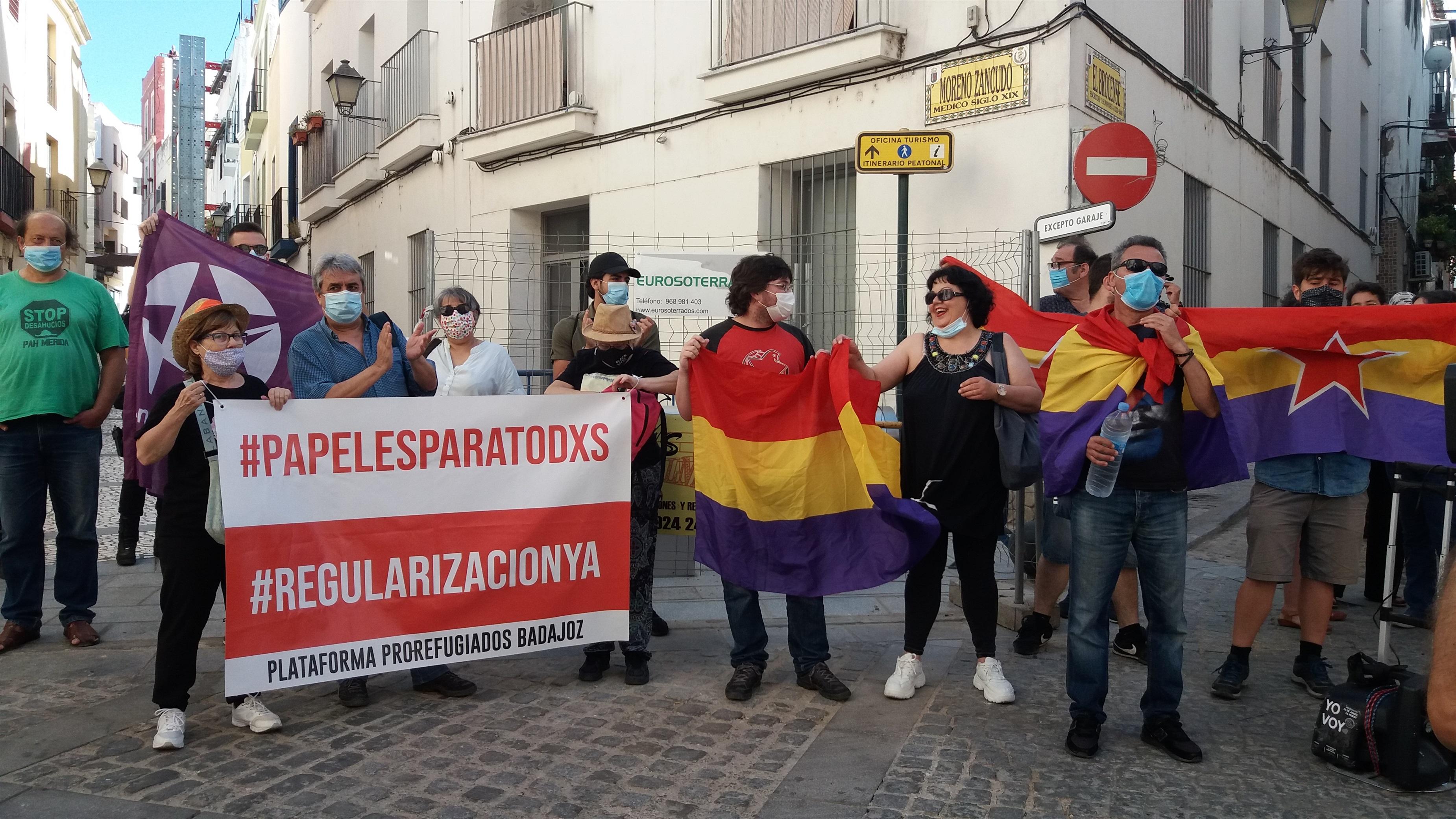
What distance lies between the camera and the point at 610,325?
192 inches

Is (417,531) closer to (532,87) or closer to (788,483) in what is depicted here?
(788,483)

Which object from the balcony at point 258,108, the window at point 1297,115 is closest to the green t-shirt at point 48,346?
the window at point 1297,115

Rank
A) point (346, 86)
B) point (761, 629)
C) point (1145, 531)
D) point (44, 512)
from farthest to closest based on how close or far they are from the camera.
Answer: point (346, 86) → point (44, 512) → point (761, 629) → point (1145, 531)

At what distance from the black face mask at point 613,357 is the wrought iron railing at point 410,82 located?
1160cm

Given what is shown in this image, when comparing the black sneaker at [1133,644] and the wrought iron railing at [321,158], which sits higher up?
the wrought iron railing at [321,158]

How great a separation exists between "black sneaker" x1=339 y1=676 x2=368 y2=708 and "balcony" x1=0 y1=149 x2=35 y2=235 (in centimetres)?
1742

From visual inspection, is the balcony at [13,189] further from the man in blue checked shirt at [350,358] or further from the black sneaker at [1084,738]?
the black sneaker at [1084,738]

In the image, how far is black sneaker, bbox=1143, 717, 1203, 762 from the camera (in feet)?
12.8

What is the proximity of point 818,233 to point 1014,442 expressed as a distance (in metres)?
6.44

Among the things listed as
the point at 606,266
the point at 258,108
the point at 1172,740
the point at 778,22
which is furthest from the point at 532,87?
the point at 258,108

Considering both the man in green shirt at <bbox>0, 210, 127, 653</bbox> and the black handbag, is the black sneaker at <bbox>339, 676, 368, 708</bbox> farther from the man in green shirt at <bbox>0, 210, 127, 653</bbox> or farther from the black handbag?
the black handbag

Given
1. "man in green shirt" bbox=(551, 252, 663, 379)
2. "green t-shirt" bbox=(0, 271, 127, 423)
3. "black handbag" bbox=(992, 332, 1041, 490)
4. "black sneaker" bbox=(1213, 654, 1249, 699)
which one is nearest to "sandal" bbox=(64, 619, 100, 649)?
"green t-shirt" bbox=(0, 271, 127, 423)

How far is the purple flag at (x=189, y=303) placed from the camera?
5.81 m

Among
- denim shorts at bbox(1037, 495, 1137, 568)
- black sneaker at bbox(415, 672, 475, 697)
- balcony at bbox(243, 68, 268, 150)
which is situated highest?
balcony at bbox(243, 68, 268, 150)
